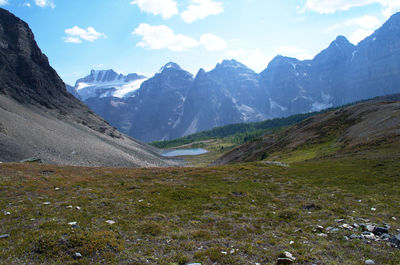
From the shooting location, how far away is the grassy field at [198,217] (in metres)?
13.8

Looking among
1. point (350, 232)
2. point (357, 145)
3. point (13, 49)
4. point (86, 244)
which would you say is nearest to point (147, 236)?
point (86, 244)

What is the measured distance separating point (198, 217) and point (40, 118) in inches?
4979

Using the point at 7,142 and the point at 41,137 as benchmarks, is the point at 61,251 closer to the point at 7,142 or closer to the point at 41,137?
the point at 7,142

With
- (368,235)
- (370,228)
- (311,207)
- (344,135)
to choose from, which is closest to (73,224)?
(368,235)

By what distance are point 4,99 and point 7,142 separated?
55.2 meters

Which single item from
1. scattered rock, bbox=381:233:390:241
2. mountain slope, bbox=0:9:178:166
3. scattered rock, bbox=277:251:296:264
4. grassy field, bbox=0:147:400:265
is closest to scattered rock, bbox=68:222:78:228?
grassy field, bbox=0:147:400:265

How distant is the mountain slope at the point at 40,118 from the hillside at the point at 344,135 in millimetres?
65510

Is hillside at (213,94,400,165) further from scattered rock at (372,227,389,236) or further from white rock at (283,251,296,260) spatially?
white rock at (283,251,296,260)

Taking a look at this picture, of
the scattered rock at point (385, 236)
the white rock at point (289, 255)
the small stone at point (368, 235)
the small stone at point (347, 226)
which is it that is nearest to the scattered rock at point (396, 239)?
the scattered rock at point (385, 236)

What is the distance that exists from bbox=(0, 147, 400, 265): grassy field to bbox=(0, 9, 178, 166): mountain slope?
59019 mm

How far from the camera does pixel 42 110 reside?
138 meters

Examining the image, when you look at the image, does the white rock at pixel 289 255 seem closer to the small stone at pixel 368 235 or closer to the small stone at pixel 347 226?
the small stone at pixel 368 235

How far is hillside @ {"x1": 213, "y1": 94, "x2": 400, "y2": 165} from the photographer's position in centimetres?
5600

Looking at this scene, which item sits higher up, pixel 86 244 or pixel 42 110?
pixel 42 110
